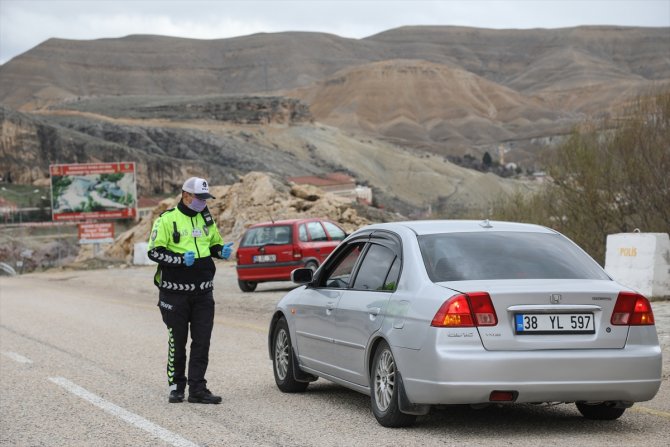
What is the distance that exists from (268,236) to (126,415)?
1839cm

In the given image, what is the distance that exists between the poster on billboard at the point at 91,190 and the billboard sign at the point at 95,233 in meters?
5.73

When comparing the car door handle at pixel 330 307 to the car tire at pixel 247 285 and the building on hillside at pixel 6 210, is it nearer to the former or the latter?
the car tire at pixel 247 285

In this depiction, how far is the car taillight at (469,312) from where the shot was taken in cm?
714

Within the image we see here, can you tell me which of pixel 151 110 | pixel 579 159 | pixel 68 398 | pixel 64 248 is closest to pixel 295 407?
pixel 68 398

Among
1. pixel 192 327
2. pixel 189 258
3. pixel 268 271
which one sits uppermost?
pixel 189 258

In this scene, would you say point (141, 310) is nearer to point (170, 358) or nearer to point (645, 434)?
point (170, 358)

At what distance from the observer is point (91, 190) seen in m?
69.3

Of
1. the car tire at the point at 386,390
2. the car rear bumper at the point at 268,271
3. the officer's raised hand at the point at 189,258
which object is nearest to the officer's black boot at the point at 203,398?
the officer's raised hand at the point at 189,258

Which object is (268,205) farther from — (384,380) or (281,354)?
(384,380)

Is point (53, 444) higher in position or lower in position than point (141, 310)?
higher

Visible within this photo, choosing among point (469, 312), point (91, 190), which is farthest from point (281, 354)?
point (91, 190)

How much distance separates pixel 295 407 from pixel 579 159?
24630 mm

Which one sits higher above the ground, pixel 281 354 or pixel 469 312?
pixel 469 312

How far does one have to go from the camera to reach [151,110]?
183375mm
